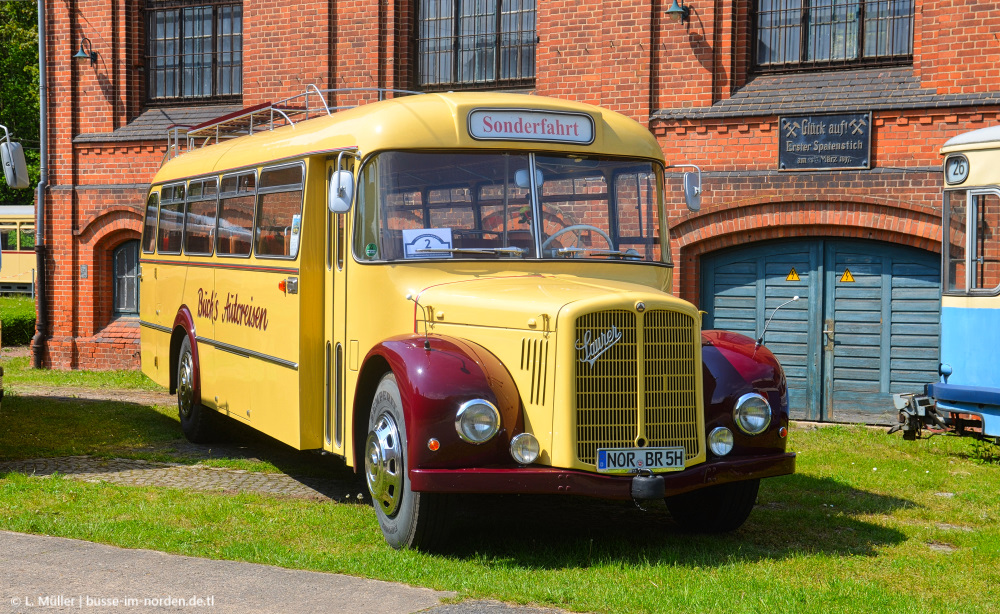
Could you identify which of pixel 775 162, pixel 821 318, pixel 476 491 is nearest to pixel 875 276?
pixel 821 318

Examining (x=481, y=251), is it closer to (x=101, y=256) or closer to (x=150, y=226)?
(x=150, y=226)

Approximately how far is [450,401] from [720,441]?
5.37ft

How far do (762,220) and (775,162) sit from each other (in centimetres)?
69

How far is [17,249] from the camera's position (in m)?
37.2

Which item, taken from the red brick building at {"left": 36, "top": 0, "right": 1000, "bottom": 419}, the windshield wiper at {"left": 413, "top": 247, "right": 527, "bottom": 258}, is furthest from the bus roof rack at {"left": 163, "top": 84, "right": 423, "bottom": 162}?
the windshield wiper at {"left": 413, "top": 247, "right": 527, "bottom": 258}

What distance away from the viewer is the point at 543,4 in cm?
1478

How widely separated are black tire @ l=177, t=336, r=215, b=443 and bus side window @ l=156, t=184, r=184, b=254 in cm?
108

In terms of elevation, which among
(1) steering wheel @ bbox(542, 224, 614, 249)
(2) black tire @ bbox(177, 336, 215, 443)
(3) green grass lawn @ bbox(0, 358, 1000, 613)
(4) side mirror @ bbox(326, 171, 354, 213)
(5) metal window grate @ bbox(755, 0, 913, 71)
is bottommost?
(3) green grass lawn @ bbox(0, 358, 1000, 613)

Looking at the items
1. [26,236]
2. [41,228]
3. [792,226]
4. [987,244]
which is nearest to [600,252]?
[987,244]

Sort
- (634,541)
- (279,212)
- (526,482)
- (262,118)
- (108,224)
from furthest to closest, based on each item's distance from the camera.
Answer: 1. (108,224)
2. (262,118)
3. (279,212)
4. (634,541)
5. (526,482)

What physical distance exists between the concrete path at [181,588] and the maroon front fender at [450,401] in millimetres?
800

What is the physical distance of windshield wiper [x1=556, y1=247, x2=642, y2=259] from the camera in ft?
23.6

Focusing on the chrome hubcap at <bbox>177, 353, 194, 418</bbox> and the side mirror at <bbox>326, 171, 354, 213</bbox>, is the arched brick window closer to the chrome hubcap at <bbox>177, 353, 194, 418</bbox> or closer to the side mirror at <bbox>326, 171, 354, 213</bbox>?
the chrome hubcap at <bbox>177, 353, 194, 418</bbox>

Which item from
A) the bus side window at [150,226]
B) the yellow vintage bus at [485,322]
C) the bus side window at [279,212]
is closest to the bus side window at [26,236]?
the bus side window at [150,226]
